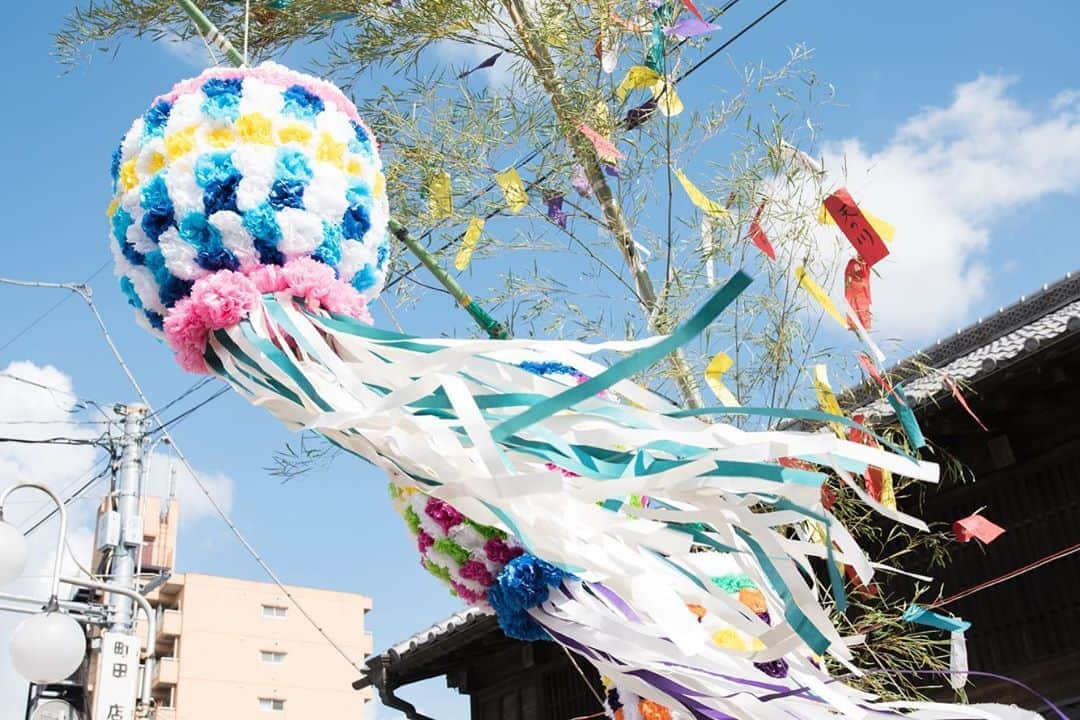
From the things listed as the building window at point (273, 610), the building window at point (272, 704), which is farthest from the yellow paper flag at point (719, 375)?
the building window at point (273, 610)

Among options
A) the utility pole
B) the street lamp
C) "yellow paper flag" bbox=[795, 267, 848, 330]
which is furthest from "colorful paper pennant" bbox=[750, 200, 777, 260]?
the utility pole

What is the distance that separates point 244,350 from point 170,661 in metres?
30.6

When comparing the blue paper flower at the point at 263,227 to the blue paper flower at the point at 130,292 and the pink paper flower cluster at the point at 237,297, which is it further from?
the blue paper flower at the point at 130,292

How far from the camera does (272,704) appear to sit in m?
32.0

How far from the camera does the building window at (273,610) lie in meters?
32.8

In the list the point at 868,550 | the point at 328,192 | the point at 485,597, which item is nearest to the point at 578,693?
the point at 868,550

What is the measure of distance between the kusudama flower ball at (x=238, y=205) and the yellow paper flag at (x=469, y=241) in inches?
46.6

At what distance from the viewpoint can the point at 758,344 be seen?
346 centimetres

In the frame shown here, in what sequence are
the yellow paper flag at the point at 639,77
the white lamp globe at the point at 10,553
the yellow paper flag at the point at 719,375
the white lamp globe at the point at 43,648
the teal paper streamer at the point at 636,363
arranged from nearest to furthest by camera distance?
the teal paper streamer at the point at 636,363 → the yellow paper flag at the point at 719,375 → the yellow paper flag at the point at 639,77 → the white lamp globe at the point at 10,553 → the white lamp globe at the point at 43,648

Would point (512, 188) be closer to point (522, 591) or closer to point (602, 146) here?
point (602, 146)

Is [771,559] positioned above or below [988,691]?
below

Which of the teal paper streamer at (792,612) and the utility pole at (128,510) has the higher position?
the utility pole at (128,510)

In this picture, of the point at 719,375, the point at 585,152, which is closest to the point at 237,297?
the point at 719,375

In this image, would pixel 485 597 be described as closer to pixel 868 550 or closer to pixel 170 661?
pixel 868 550
